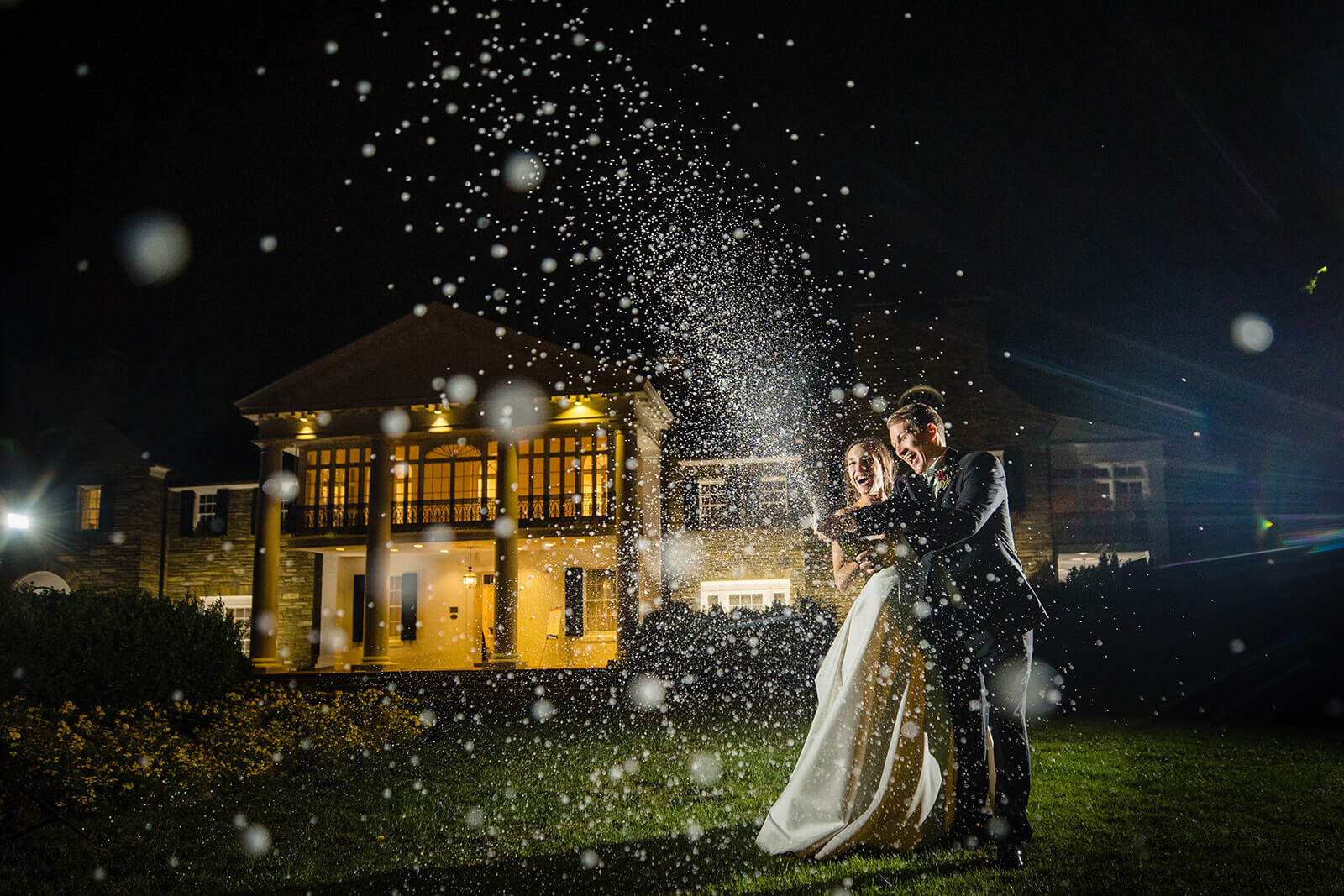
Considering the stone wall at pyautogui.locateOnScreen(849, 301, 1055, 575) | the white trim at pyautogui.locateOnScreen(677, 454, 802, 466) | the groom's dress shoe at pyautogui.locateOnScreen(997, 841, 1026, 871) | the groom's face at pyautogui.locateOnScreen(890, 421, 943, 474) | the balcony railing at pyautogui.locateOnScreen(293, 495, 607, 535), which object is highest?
the stone wall at pyautogui.locateOnScreen(849, 301, 1055, 575)

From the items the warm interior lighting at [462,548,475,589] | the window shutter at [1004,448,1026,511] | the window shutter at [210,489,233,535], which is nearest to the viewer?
the window shutter at [1004,448,1026,511]

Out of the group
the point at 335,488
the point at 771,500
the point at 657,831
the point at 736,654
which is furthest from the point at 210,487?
the point at 657,831

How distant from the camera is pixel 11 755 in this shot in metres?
7.38

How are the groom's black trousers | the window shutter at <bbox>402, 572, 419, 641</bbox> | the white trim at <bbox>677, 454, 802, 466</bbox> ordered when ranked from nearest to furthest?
the groom's black trousers < the white trim at <bbox>677, 454, 802, 466</bbox> < the window shutter at <bbox>402, 572, 419, 641</bbox>

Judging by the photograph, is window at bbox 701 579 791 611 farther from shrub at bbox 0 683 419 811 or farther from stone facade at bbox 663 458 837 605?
shrub at bbox 0 683 419 811

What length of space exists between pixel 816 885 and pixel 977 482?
224 centimetres

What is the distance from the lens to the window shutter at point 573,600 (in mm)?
23312

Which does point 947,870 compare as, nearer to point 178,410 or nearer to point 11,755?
point 11,755

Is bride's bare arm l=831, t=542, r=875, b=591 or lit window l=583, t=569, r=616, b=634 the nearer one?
bride's bare arm l=831, t=542, r=875, b=591

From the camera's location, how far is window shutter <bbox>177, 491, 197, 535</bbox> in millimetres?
25156

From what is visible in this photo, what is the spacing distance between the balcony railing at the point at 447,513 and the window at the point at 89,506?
6.56 meters

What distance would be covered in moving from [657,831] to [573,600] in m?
17.9

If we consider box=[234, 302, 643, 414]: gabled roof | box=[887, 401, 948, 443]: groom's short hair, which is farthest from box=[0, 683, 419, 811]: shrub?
box=[234, 302, 643, 414]: gabled roof

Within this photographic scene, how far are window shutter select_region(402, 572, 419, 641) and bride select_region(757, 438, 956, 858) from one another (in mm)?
20314
